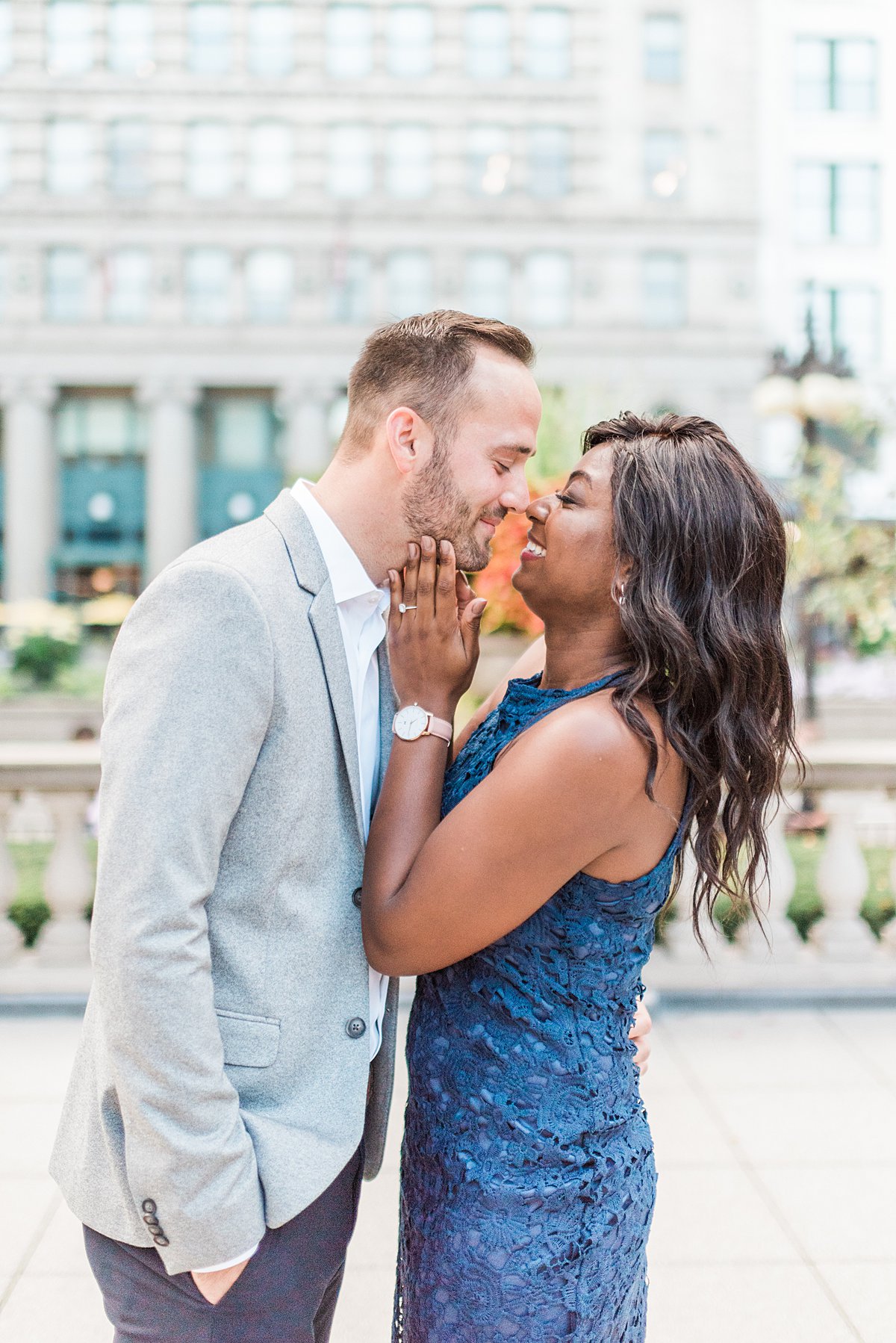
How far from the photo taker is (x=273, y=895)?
1.77m

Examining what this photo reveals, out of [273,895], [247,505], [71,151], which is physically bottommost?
[273,895]

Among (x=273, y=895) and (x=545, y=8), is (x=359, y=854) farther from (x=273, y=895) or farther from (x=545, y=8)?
(x=545, y=8)

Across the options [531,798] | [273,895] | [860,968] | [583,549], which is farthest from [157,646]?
[860,968]

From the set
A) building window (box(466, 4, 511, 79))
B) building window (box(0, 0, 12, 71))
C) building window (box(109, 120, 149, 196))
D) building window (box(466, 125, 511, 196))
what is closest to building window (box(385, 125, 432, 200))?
building window (box(466, 125, 511, 196))

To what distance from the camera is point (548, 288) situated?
1398 inches

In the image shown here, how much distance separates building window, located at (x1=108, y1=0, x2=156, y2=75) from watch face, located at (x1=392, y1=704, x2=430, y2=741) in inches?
1560

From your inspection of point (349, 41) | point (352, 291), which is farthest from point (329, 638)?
point (349, 41)

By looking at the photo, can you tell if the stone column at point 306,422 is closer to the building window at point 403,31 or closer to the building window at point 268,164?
the building window at point 268,164

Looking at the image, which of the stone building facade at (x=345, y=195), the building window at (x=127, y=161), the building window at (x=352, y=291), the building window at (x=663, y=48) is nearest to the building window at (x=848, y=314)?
the stone building facade at (x=345, y=195)

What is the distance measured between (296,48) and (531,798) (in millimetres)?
39188

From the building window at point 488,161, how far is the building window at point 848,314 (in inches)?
437

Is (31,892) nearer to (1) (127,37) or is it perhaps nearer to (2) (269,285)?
(2) (269,285)

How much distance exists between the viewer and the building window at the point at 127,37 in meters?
35.6

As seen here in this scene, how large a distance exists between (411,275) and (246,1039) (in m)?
35.7
